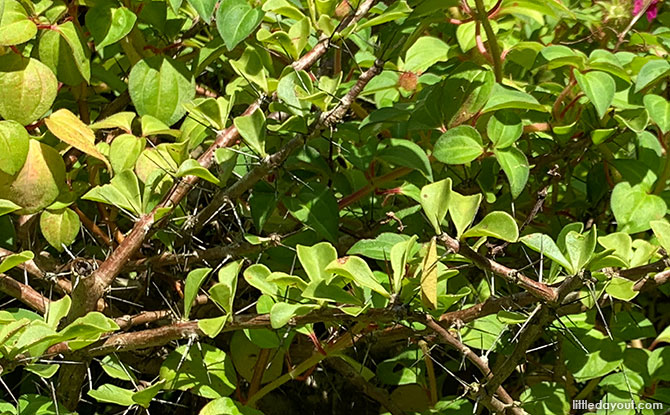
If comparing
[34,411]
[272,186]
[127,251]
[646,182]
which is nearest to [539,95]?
[646,182]

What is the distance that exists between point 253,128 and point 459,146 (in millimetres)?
294

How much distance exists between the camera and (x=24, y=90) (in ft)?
3.78

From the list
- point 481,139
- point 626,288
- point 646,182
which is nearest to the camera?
point 626,288

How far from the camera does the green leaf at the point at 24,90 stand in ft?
3.77

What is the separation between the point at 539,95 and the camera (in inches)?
54.7

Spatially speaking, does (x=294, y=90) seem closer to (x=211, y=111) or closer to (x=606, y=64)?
(x=211, y=111)

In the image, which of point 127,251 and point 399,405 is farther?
point 399,405

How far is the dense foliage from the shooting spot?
1.00 metres

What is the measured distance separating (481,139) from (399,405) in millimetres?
453

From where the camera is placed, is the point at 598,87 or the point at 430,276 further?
the point at 598,87

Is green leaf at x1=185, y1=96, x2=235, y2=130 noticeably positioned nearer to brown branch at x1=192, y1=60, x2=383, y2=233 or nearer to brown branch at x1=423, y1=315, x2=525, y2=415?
brown branch at x1=192, y1=60, x2=383, y2=233

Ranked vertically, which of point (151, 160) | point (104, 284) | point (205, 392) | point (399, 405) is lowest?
point (399, 405)

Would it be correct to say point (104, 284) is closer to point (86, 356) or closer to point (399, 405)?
point (86, 356)

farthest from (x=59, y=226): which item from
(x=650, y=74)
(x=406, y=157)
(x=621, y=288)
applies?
(x=650, y=74)
